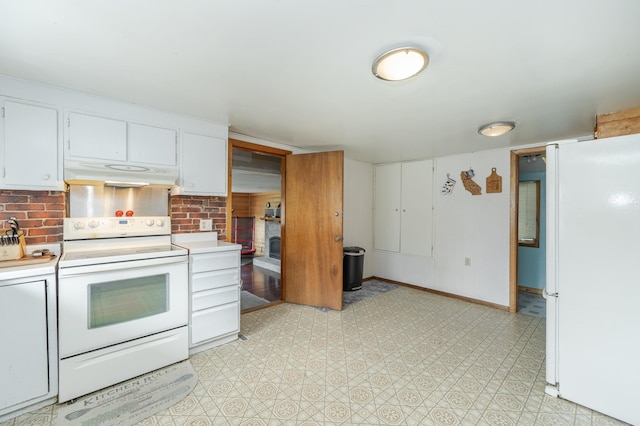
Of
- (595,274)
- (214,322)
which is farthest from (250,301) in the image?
(595,274)

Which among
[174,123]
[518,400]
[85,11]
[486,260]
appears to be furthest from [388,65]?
[486,260]

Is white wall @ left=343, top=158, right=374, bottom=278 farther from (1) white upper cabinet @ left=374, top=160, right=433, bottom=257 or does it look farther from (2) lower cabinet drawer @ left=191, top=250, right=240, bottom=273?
(2) lower cabinet drawer @ left=191, top=250, right=240, bottom=273

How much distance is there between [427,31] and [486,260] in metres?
3.33

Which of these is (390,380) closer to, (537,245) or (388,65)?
(388,65)

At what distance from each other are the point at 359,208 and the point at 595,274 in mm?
3261

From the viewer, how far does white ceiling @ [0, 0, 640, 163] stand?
1.23 meters

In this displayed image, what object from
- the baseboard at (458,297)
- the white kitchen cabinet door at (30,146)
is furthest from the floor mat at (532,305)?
the white kitchen cabinet door at (30,146)

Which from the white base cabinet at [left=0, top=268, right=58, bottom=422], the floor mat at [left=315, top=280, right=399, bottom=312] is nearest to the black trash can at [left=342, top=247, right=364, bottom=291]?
the floor mat at [left=315, top=280, right=399, bottom=312]

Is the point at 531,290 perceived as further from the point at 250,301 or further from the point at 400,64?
the point at 400,64

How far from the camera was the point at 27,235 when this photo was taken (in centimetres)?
204

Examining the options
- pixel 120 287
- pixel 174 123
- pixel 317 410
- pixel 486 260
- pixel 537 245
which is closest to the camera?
pixel 317 410

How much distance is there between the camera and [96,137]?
2.18m

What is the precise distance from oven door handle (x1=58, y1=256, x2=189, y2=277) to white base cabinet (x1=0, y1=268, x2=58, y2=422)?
8cm

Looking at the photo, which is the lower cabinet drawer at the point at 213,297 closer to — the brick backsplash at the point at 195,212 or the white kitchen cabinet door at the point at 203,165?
the brick backsplash at the point at 195,212
